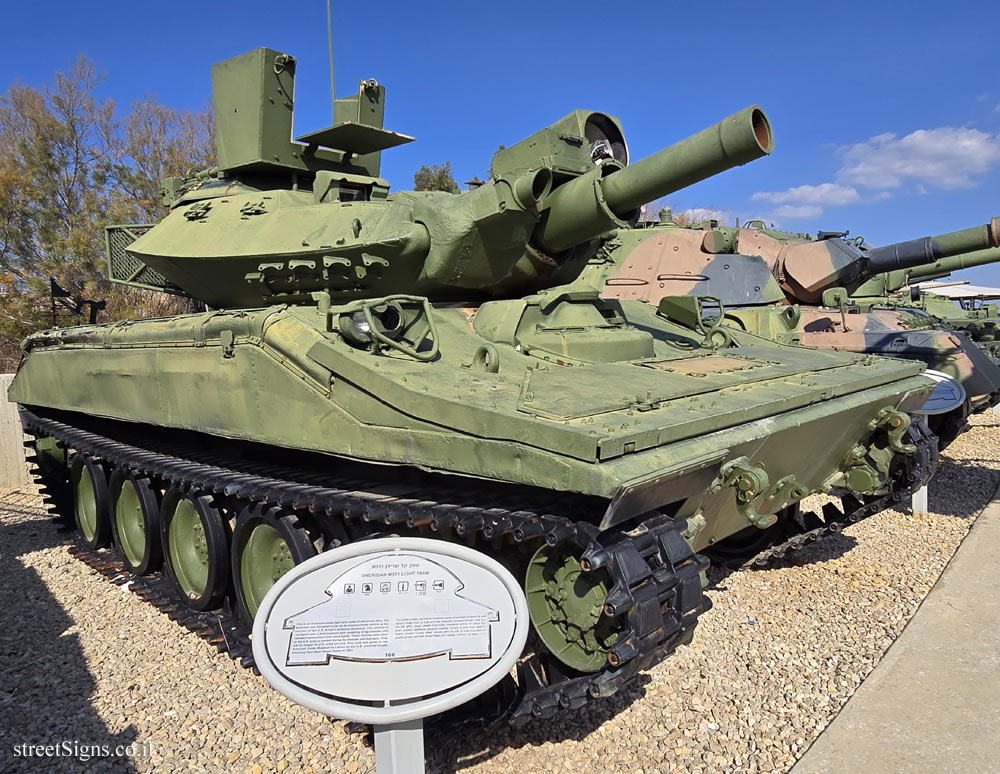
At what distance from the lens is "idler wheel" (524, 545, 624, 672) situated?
3.28 meters

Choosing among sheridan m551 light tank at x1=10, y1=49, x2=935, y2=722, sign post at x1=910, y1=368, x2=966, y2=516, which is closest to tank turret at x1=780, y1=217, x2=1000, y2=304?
sign post at x1=910, y1=368, x2=966, y2=516

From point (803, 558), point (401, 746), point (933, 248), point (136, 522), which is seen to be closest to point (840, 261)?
point (933, 248)

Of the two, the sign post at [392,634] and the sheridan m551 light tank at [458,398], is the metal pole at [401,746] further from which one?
the sheridan m551 light tank at [458,398]

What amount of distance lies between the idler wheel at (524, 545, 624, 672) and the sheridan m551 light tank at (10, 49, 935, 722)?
0.04 feet

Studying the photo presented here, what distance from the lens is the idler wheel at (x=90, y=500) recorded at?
6.64 m

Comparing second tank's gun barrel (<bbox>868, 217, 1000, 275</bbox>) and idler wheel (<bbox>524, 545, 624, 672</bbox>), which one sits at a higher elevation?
second tank's gun barrel (<bbox>868, 217, 1000, 275</bbox>)

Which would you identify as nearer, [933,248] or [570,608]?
[570,608]

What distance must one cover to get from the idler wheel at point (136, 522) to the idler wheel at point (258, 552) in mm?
1201

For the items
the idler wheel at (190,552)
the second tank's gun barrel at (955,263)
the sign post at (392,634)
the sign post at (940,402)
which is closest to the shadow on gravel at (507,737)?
the sign post at (392,634)

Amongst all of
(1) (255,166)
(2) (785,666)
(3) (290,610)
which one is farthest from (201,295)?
(2) (785,666)

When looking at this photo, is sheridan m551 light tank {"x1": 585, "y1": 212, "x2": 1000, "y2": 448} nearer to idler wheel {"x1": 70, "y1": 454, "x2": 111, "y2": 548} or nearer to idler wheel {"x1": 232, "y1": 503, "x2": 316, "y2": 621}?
idler wheel {"x1": 232, "y1": 503, "x2": 316, "y2": 621}

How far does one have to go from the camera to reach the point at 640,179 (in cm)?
417

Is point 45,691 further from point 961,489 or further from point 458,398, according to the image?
point 961,489

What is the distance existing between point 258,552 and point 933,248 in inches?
371
